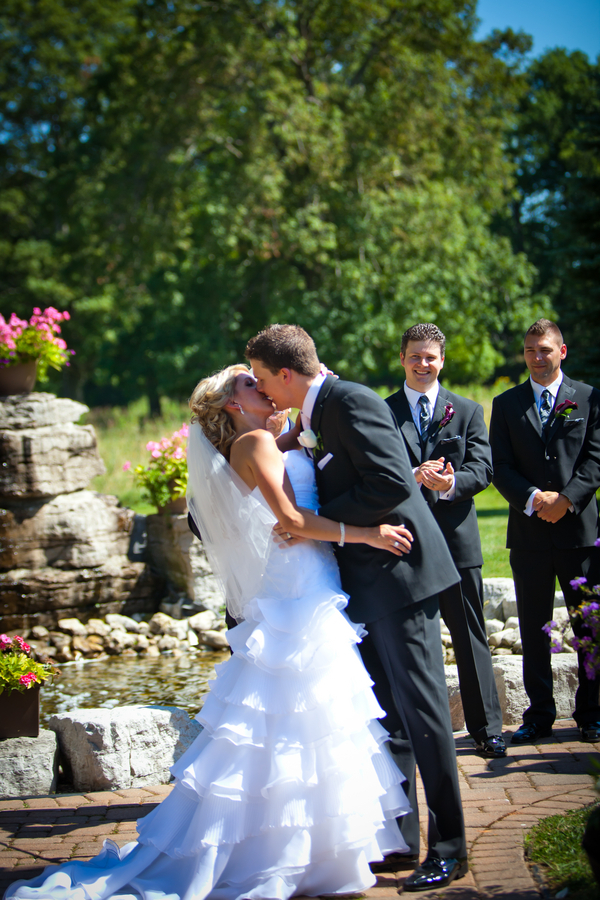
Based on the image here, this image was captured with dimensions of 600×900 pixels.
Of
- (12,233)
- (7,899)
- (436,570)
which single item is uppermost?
(12,233)

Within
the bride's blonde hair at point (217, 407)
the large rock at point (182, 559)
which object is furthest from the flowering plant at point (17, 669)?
the large rock at point (182, 559)

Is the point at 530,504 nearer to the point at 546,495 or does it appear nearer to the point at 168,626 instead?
the point at 546,495

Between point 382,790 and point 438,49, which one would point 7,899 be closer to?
point 382,790

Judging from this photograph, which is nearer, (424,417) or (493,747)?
(493,747)

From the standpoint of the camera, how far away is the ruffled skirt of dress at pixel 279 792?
2.82 meters

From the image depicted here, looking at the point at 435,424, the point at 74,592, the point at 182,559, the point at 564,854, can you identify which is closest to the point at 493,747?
the point at 564,854

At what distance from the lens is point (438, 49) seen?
62.5 feet

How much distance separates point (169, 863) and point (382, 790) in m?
0.92

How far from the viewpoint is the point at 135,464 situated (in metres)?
14.6

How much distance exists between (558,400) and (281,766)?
2.79 meters

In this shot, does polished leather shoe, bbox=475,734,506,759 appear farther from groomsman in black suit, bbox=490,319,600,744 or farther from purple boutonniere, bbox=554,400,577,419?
purple boutonniere, bbox=554,400,577,419

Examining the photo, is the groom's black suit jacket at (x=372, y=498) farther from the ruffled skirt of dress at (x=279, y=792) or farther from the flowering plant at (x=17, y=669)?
the flowering plant at (x=17, y=669)

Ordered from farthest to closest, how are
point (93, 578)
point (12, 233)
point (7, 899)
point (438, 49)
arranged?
point (12, 233) < point (438, 49) < point (93, 578) < point (7, 899)

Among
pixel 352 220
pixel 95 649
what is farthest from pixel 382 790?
pixel 352 220
